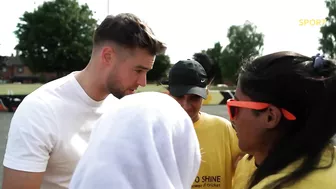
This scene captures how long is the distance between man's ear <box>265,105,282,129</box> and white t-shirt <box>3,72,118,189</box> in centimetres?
100

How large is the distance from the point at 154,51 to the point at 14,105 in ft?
64.6

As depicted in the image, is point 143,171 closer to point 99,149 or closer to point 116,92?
point 99,149

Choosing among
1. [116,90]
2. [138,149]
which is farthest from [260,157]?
[116,90]

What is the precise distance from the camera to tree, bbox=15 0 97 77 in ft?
174

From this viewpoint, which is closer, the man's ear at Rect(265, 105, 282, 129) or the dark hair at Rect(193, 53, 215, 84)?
the man's ear at Rect(265, 105, 282, 129)

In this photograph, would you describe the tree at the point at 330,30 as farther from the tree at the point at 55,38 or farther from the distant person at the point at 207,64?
the distant person at the point at 207,64

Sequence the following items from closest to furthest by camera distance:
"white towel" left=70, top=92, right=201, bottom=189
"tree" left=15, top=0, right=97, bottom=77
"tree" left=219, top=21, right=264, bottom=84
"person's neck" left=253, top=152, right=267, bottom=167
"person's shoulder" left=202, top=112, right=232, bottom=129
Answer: "white towel" left=70, top=92, right=201, bottom=189
"person's neck" left=253, top=152, right=267, bottom=167
"person's shoulder" left=202, top=112, right=232, bottom=129
"tree" left=15, top=0, right=97, bottom=77
"tree" left=219, top=21, right=264, bottom=84

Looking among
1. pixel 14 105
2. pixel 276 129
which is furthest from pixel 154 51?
pixel 14 105

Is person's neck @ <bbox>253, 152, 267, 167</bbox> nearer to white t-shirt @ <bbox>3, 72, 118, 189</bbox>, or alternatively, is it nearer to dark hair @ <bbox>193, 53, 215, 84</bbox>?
white t-shirt @ <bbox>3, 72, 118, 189</bbox>

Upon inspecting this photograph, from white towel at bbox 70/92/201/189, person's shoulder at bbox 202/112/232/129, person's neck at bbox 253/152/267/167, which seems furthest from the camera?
person's shoulder at bbox 202/112/232/129

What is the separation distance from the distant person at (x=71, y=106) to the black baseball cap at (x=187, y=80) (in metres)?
0.70

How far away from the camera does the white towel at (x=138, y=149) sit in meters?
1.24

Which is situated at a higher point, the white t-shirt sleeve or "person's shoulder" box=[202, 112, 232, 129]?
the white t-shirt sleeve

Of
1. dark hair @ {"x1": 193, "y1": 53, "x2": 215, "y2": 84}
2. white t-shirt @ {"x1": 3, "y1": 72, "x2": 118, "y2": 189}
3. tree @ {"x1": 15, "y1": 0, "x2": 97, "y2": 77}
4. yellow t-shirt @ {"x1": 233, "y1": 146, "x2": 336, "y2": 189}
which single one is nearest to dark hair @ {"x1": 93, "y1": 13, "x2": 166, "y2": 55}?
white t-shirt @ {"x1": 3, "y1": 72, "x2": 118, "y2": 189}
